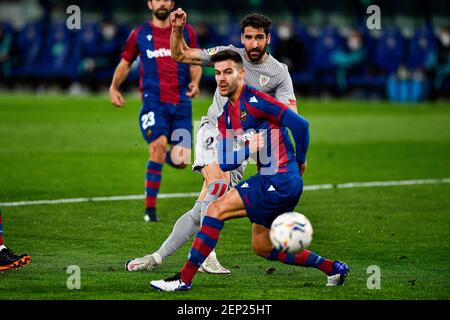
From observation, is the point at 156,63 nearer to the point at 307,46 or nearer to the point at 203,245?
the point at 203,245

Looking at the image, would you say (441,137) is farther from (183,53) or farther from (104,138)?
(183,53)

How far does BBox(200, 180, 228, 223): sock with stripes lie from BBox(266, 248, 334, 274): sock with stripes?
0.97 m

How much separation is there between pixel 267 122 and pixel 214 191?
1.22 metres

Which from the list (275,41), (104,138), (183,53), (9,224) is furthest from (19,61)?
(183,53)

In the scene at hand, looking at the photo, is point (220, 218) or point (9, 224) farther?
point (9, 224)

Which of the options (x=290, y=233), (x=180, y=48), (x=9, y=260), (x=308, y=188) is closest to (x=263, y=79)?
(x=180, y=48)

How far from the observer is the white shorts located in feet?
35.0

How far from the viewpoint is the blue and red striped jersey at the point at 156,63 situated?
45.3ft

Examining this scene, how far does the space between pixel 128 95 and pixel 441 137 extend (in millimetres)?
14610

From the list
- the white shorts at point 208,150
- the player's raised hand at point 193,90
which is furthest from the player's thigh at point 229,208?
the player's raised hand at point 193,90

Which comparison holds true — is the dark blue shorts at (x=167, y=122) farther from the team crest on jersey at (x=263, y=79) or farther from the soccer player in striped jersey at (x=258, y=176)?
the soccer player in striped jersey at (x=258, y=176)

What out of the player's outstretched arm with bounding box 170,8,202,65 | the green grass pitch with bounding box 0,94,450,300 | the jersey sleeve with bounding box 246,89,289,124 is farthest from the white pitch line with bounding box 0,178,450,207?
the jersey sleeve with bounding box 246,89,289,124
